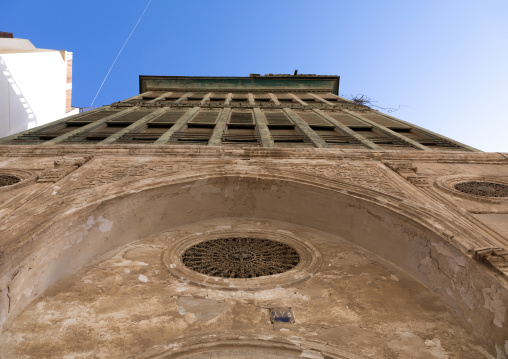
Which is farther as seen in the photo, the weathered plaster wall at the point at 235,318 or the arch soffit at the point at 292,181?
the arch soffit at the point at 292,181

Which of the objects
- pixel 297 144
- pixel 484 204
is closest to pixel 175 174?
pixel 297 144

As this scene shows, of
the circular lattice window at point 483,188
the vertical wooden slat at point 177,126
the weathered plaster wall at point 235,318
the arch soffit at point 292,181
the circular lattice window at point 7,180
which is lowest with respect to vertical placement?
the weathered plaster wall at point 235,318

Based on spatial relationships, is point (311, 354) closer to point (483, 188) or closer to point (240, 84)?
point (483, 188)

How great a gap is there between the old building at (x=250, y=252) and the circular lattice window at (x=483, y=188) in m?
0.04

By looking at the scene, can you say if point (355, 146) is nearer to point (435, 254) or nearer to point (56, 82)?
point (435, 254)

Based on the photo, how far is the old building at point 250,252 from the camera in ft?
14.8

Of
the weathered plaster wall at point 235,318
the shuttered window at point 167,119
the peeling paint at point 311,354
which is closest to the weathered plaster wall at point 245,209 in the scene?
the weathered plaster wall at point 235,318

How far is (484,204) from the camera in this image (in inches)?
248

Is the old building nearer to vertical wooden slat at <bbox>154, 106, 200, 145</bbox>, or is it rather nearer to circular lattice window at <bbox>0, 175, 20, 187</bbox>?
circular lattice window at <bbox>0, 175, 20, 187</bbox>

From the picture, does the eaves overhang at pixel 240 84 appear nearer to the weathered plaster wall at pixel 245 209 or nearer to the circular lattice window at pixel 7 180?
the weathered plaster wall at pixel 245 209

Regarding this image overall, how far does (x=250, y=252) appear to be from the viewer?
6.79 metres

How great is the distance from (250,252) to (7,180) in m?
4.63

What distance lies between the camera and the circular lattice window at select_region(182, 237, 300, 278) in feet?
20.4

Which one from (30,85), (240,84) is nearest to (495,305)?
(240,84)
